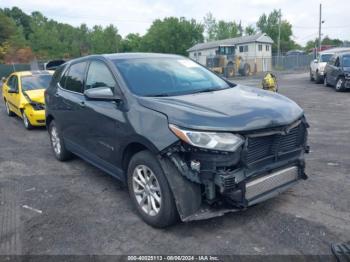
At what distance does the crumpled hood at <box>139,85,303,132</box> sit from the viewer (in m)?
3.30

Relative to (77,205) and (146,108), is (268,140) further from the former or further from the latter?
(77,205)

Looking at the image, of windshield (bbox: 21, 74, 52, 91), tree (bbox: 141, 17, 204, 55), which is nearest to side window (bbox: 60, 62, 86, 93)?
windshield (bbox: 21, 74, 52, 91)

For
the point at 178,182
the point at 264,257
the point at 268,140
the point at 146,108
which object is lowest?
the point at 264,257

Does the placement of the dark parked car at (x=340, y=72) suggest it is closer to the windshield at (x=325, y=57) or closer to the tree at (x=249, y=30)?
the windshield at (x=325, y=57)

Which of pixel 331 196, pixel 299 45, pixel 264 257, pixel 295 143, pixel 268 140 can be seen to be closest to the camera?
pixel 264 257

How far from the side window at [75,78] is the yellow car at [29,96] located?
350cm

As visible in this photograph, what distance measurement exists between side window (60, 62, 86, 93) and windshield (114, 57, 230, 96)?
893 mm

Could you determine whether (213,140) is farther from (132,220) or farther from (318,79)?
(318,79)

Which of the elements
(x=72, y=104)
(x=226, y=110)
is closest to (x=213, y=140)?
(x=226, y=110)

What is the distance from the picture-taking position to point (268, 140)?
11.5ft

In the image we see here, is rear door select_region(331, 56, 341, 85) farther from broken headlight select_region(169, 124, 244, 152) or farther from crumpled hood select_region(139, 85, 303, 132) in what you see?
broken headlight select_region(169, 124, 244, 152)

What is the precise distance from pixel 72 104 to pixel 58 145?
1296mm

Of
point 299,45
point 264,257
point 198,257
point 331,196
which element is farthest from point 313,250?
point 299,45

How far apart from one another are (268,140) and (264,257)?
42.8 inches
